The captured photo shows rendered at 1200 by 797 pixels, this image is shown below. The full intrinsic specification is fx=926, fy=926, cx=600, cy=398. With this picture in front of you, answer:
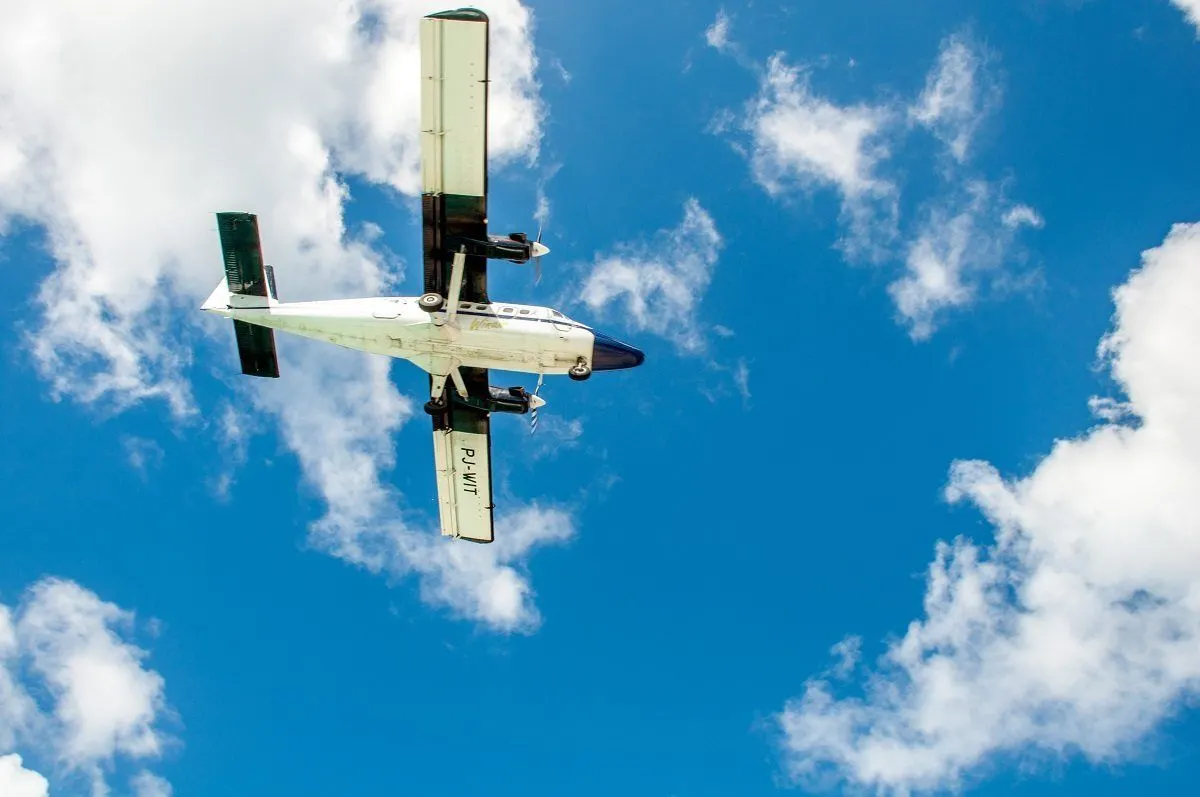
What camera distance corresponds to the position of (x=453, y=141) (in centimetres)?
3198

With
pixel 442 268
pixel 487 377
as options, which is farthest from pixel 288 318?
pixel 487 377

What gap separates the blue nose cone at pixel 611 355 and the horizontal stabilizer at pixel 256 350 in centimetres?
1298

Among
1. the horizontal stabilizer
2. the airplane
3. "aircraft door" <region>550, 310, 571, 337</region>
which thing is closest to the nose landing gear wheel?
the airplane

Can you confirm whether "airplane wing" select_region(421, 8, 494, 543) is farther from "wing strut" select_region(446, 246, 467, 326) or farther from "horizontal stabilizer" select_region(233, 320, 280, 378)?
"horizontal stabilizer" select_region(233, 320, 280, 378)

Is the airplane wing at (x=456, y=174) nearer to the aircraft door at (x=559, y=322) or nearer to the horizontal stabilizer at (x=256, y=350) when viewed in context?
the aircraft door at (x=559, y=322)

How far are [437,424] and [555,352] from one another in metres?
8.39

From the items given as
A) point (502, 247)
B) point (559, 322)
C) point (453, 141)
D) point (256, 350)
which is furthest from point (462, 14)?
point (256, 350)

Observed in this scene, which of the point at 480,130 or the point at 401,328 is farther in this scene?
the point at 401,328

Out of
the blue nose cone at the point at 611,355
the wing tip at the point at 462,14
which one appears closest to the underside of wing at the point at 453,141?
the wing tip at the point at 462,14

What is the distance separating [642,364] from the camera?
122 feet

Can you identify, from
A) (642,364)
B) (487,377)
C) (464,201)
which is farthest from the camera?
(487,377)

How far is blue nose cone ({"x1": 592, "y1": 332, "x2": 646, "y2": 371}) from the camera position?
117 ft

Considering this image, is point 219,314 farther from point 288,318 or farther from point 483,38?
point 483,38

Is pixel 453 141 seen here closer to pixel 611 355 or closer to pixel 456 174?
pixel 456 174
